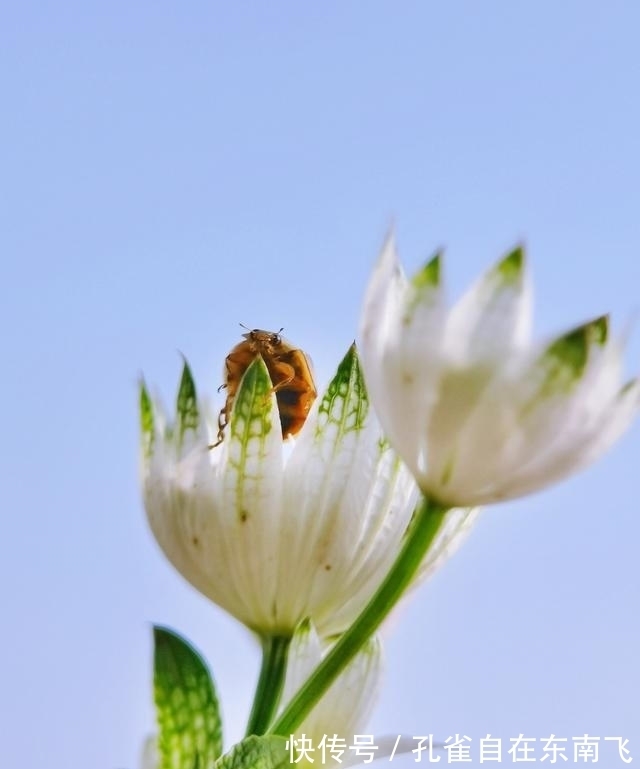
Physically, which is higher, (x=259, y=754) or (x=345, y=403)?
(x=345, y=403)

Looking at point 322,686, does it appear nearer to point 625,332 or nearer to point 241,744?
point 241,744

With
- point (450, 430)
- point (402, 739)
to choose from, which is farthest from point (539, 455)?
point (402, 739)

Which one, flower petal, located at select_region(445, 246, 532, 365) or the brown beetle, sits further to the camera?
the brown beetle

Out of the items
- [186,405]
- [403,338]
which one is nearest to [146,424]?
[186,405]

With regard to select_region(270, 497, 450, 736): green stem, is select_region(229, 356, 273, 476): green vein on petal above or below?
above

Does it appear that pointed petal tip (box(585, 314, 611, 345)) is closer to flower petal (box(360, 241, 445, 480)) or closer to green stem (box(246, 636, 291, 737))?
flower petal (box(360, 241, 445, 480))

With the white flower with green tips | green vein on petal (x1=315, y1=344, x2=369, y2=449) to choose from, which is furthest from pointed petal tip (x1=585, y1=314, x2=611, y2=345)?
green vein on petal (x1=315, y1=344, x2=369, y2=449)

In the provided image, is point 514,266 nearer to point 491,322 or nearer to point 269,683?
point 491,322

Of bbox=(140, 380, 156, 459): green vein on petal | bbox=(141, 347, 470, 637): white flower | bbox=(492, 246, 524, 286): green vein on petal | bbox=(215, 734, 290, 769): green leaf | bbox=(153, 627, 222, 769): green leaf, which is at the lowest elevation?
bbox=(215, 734, 290, 769): green leaf
